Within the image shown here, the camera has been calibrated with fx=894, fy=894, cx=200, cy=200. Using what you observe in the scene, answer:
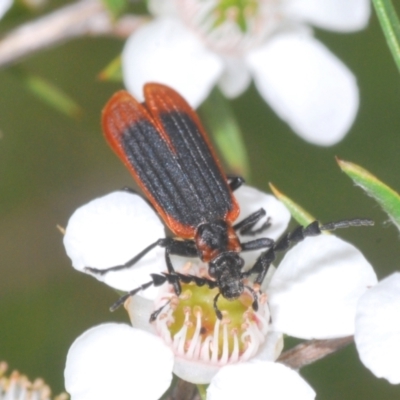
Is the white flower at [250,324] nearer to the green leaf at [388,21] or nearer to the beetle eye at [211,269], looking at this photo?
the beetle eye at [211,269]

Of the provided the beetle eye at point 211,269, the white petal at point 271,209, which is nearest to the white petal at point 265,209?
the white petal at point 271,209

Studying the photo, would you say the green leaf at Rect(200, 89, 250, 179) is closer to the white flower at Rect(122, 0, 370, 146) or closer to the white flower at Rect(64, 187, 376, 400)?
the white flower at Rect(122, 0, 370, 146)

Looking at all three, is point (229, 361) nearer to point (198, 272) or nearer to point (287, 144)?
point (198, 272)

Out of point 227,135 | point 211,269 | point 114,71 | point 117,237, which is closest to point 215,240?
point 211,269

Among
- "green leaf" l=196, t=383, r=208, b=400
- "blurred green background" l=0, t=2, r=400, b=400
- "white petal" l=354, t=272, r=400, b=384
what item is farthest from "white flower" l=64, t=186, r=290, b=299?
"blurred green background" l=0, t=2, r=400, b=400

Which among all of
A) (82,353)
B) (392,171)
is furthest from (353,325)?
(392,171)

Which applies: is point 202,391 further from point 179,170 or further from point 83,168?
point 83,168
